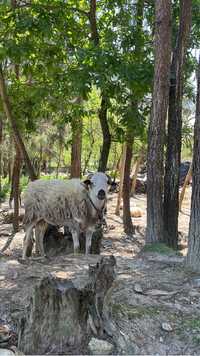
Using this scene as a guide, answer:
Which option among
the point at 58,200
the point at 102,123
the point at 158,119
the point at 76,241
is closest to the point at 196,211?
the point at 158,119

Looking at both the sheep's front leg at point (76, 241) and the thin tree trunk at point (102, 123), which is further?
the thin tree trunk at point (102, 123)

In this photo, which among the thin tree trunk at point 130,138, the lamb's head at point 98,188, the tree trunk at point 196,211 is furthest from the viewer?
the thin tree trunk at point 130,138

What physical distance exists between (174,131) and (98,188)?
209 cm

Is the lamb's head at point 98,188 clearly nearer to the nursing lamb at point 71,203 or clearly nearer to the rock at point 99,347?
the nursing lamb at point 71,203

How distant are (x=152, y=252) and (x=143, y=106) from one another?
13.3 feet

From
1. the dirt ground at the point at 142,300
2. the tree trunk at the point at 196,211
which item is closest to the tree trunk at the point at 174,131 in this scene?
the dirt ground at the point at 142,300

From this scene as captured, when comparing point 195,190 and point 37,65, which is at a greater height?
point 37,65

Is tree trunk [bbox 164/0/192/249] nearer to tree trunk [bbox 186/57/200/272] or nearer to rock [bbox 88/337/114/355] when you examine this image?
tree trunk [bbox 186/57/200/272]

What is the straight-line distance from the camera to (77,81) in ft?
27.2

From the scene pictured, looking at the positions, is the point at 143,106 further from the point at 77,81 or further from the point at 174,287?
the point at 174,287

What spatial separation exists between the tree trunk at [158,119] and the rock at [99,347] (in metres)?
4.19

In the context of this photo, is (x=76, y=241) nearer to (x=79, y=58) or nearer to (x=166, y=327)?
(x=79, y=58)

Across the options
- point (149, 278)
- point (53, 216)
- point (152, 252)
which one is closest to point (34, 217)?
point (53, 216)

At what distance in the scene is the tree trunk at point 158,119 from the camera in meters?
8.05
